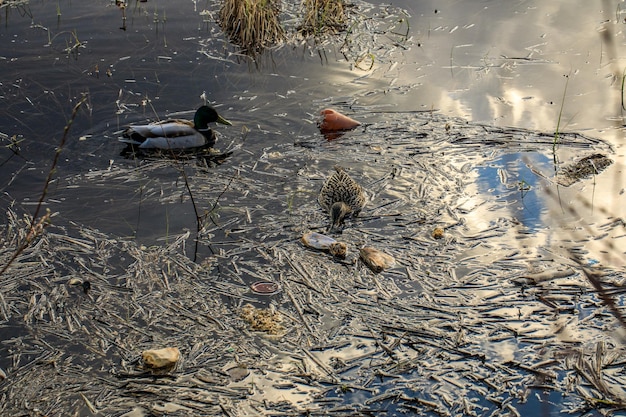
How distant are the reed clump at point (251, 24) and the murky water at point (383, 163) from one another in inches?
9.0

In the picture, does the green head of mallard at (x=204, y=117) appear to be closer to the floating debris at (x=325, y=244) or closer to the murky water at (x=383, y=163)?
the murky water at (x=383, y=163)

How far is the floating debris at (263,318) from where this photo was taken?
464 cm

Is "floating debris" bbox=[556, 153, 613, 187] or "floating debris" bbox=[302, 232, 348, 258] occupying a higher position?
"floating debris" bbox=[556, 153, 613, 187]

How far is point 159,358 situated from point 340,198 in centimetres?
212

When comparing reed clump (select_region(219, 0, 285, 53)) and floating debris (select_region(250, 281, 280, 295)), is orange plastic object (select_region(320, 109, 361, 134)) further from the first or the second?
floating debris (select_region(250, 281, 280, 295))

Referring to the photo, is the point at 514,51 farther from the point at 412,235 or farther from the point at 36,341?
the point at 36,341

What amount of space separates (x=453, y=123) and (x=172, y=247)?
3173 millimetres

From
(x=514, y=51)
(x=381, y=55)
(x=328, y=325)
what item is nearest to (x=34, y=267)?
(x=328, y=325)

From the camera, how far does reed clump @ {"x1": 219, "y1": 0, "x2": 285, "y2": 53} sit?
897 centimetres

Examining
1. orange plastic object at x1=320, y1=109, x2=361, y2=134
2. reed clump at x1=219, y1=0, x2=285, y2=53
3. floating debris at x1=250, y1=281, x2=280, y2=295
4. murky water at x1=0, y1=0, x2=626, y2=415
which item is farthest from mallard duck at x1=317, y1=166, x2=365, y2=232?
reed clump at x1=219, y1=0, x2=285, y2=53

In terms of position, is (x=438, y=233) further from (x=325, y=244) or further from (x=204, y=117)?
(x=204, y=117)

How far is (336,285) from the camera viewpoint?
5.10 metres

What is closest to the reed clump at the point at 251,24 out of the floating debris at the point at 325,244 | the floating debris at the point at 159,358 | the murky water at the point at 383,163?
the murky water at the point at 383,163

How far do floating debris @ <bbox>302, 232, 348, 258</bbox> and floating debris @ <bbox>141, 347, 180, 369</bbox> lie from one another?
4.98 feet
